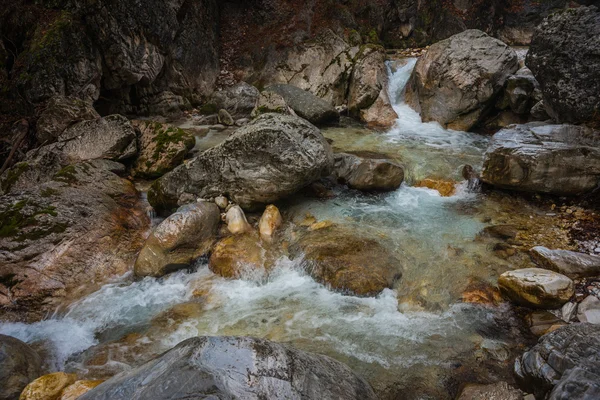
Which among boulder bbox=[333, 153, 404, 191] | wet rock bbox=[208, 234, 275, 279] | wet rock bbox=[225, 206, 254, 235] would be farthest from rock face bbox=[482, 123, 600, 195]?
wet rock bbox=[225, 206, 254, 235]

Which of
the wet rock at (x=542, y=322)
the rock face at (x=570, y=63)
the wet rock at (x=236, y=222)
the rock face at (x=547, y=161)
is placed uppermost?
the rock face at (x=570, y=63)

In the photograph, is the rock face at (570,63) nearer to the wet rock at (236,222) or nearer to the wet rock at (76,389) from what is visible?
the wet rock at (236,222)

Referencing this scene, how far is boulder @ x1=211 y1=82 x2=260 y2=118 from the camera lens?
46.1ft

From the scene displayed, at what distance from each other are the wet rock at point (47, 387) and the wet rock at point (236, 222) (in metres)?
3.60

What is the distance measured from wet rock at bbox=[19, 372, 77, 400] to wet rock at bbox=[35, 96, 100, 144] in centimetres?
791

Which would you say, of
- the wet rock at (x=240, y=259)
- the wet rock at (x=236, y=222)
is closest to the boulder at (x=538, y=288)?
the wet rock at (x=240, y=259)

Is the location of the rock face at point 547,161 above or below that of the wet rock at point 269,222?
above

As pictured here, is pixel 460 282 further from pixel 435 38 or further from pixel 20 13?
pixel 435 38

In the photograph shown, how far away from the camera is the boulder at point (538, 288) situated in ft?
15.5

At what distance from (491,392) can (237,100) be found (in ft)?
42.9

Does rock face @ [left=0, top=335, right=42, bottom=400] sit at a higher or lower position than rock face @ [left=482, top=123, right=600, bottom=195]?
lower

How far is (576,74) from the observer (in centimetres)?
793

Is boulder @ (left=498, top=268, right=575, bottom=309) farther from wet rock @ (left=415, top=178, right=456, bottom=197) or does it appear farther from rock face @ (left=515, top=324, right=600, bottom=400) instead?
wet rock @ (left=415, top=178, right=456, bottom=197)

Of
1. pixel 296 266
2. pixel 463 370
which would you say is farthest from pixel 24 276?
pixel 463 370
